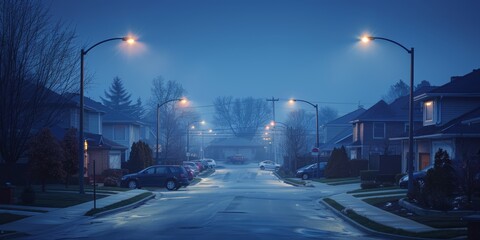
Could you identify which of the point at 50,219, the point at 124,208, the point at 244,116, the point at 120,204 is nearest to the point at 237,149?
A: the point at 244,116

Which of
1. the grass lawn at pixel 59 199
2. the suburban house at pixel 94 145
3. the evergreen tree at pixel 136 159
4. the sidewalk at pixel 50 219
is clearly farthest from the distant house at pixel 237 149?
the sidewalk at pixel 50 219

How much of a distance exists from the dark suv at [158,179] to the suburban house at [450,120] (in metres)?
16.2

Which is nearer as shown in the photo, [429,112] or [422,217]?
[422,217]

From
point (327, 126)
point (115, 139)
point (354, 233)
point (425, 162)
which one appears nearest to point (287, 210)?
point (354, 233)

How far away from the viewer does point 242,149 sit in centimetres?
12850

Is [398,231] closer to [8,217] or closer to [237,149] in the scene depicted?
[8,217]

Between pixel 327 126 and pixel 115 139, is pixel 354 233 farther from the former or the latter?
pixel 327 126

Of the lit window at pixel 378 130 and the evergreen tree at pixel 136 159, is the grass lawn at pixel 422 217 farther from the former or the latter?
the lit window at pixel 378 130

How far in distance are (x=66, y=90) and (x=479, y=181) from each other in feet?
65.1

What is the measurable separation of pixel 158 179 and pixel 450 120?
19.7 meters

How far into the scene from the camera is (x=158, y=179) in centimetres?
4059

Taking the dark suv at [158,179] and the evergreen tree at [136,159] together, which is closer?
the dark suv at [158,179]

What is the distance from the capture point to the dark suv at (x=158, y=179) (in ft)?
133

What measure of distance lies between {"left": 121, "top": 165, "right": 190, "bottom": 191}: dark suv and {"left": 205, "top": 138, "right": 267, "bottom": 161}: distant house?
8401 cm
